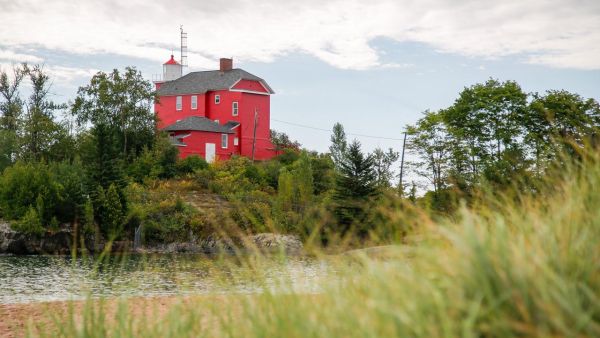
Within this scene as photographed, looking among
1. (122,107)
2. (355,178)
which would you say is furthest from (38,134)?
(355,178)

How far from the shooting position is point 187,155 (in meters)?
51.1

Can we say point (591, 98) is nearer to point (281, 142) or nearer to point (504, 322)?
point (281, 142)

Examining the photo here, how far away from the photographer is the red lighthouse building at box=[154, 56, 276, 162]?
51.9 metres

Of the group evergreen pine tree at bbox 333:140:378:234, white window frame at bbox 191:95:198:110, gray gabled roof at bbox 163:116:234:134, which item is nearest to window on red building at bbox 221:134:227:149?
gray gabled roof at bbox 163:116:234:134

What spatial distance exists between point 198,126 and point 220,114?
5.01m

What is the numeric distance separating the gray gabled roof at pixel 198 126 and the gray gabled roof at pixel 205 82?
3861mm

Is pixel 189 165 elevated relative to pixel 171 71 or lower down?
lower down

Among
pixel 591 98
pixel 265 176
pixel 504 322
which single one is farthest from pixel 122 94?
pixel 504 322

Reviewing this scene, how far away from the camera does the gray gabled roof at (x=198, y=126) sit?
51766mm

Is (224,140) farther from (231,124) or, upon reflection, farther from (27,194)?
(27,194)

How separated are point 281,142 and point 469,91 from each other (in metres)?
18.1

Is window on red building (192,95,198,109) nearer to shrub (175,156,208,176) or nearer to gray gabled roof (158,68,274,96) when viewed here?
gray gabled roof (158,68,274,96)

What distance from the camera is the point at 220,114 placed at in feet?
186

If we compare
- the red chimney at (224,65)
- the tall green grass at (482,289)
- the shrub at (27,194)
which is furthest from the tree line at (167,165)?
the tall green grass at (482,289)
